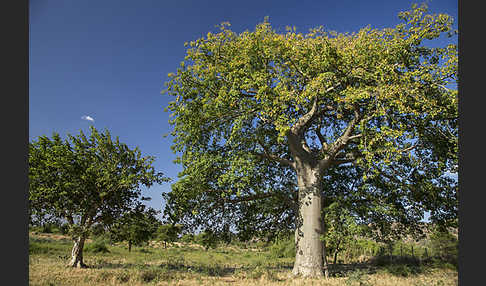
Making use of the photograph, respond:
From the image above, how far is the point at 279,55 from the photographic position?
10.6 metres

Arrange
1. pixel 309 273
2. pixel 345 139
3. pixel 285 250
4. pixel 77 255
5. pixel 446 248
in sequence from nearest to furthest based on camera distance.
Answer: pixel 309 273 < pixel 345 139 < pixel 77 255 < pixel 446 248 < pixel 285 250

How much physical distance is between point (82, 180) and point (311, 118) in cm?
1149

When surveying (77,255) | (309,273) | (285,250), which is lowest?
(285,250)

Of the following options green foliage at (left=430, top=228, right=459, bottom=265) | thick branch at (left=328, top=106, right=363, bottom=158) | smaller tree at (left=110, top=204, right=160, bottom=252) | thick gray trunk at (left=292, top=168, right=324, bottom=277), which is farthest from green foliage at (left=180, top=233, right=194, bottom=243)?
green foliage at (left=430, top=228, right=459, bottom=265)

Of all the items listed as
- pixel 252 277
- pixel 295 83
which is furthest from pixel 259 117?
pixel 252 277

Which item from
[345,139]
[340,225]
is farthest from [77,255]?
[345,139]

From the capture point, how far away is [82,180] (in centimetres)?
1363

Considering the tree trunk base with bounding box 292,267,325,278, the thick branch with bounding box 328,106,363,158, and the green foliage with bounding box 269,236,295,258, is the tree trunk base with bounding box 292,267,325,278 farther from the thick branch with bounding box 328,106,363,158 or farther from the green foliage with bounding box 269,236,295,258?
the green foliage with bounding box 269,236,295,258

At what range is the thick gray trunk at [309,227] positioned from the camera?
1016cm

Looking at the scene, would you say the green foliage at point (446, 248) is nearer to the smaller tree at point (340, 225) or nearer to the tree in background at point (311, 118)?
the tree in background at point (311, 118)

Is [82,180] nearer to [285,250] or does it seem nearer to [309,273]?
[309,273]

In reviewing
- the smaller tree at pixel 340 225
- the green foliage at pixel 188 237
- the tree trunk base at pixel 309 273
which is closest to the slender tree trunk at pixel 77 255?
the green foliage at pixel 188 237

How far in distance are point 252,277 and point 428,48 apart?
34.4 ft

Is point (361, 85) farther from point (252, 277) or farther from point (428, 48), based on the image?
point (252, 277)
